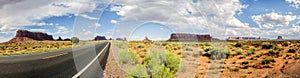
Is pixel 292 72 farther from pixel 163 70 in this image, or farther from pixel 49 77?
pixel 49 77

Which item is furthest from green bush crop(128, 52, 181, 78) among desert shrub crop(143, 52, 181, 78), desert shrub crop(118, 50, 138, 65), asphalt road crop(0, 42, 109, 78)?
asphalt road crop(0, 42, 109, 78)

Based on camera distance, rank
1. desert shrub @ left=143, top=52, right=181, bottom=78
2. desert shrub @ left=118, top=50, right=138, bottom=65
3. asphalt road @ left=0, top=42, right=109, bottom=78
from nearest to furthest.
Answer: desert shrub @ left=143, top=52, right=181, bottom=78
asphalt road @ left=0, top=42, right=109, bottom=78
desert shrub @ left=118, top=50, right=138, bottom=65

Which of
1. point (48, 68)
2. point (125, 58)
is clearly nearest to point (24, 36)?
point (48, 68)

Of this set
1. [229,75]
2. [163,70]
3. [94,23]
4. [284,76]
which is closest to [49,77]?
[94,23]

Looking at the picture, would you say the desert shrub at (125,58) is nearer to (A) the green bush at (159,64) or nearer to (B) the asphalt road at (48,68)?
(B) the asphalt road at (48,68)

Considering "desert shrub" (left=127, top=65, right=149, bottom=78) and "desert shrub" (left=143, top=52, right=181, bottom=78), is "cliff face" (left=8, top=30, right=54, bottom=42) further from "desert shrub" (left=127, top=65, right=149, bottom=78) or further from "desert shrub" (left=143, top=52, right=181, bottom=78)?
"desert shrub" (left=127, top=65, right=149, bottom=78)

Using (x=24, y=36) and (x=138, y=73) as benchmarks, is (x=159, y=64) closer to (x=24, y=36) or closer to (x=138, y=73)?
(x=138, y=73)

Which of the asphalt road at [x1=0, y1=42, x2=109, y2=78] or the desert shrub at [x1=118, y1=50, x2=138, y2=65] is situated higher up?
the desert shrub at [x1=118, y1=50, x2=138, y2=65]

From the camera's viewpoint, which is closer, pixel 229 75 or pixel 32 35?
pixel 229 75

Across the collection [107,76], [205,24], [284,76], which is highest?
[205,24]

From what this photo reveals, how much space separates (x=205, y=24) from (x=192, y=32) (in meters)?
0.72

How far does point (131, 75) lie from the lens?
918 centimetres

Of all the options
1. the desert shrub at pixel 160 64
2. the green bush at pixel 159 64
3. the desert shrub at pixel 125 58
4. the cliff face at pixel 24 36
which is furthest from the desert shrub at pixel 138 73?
the cliff face at pixel 24 36

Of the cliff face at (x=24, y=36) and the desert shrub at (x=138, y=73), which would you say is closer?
the desert shrub at (x=138, y=73)
